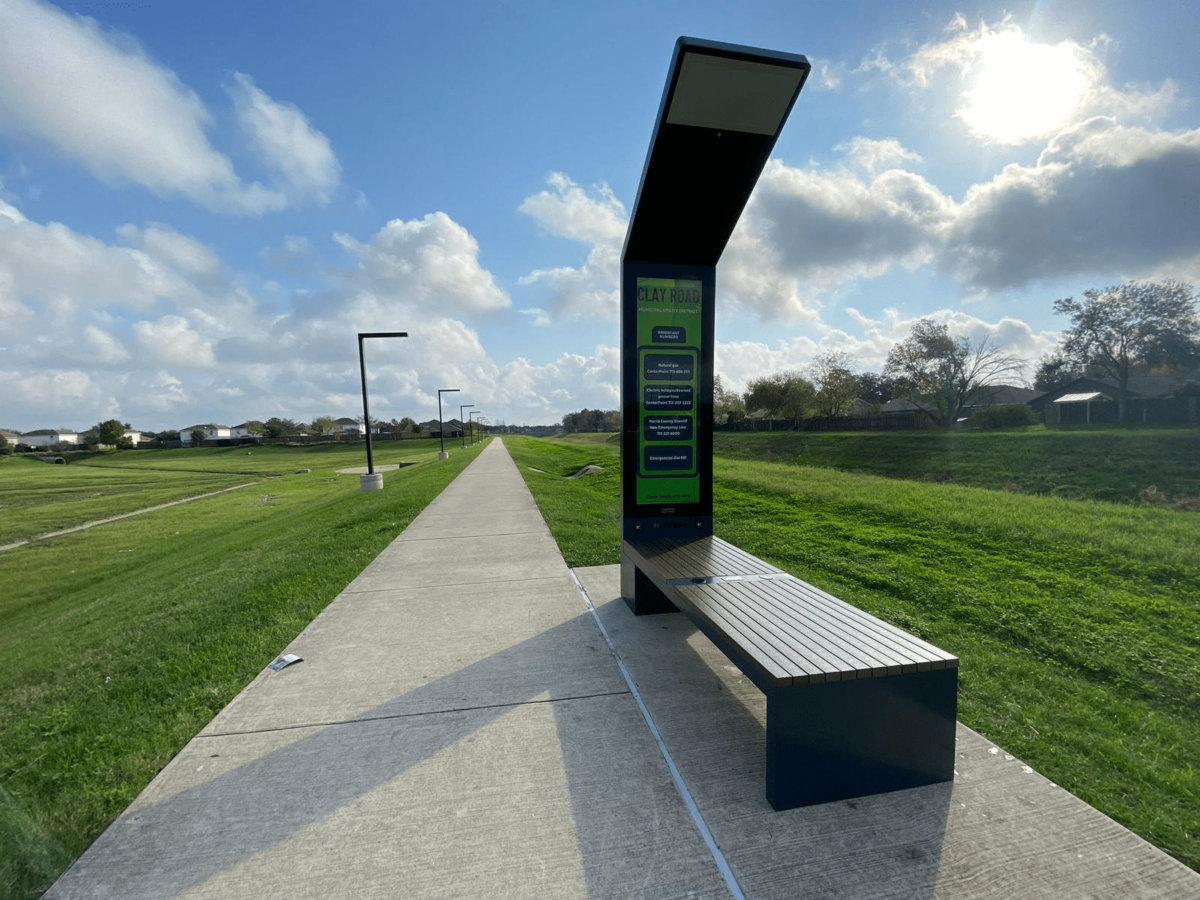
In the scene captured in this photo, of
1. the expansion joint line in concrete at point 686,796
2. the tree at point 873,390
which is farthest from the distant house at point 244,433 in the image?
the expansion joint line in concrete at point 686,796

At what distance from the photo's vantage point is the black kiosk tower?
345 cm

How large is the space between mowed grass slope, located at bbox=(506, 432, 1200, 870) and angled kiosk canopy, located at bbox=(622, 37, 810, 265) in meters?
3.51

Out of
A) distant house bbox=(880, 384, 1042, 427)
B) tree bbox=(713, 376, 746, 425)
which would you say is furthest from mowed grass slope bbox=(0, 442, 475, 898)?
tree bbox=(713, 376, 746, 425)

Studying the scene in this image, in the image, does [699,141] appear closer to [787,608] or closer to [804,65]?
[804,65]

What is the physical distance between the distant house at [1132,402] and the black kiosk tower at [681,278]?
1290 inches

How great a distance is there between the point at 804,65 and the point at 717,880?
4.29m

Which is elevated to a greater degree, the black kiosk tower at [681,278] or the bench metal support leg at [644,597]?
the black kiosk tower at [681,278]

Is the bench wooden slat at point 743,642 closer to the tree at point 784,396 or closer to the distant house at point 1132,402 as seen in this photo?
the distant house at point 1132,402

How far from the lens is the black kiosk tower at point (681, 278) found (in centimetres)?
345

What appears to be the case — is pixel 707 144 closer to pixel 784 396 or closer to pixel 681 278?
pixel 681 278

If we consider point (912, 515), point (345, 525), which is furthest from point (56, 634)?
point (912, 515)

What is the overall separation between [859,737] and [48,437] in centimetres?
14515

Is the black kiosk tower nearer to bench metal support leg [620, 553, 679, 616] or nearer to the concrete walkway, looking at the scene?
bench metal support leg [620, 553, 679, 616]

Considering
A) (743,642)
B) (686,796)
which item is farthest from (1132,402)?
(686,796)
